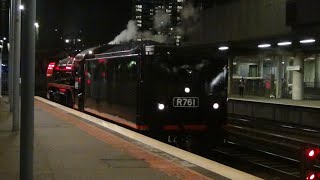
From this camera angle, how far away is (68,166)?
789cm

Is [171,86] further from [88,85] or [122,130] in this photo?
[88,85]

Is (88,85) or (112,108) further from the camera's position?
(88,85)

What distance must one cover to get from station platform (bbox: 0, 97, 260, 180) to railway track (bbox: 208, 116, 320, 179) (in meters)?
2.72

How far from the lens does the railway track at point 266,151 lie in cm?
1224

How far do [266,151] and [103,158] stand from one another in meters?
7.19

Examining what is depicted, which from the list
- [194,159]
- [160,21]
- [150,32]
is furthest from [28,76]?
[160,21]

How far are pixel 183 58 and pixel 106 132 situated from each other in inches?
96.3

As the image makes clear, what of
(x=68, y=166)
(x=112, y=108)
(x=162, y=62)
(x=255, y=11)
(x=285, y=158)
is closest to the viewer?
(x=68, y=166)

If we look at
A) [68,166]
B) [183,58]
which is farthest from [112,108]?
[68,166]

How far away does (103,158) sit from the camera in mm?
8695

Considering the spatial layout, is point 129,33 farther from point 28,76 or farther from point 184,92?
point 28,76

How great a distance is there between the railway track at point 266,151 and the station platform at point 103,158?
8.93ft

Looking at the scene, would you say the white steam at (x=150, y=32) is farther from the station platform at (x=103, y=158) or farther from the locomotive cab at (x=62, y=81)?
the station platform at (x=103, y=158)

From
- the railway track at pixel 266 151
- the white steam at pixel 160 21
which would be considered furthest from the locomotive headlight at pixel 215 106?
the white steam at pixel 160 21
